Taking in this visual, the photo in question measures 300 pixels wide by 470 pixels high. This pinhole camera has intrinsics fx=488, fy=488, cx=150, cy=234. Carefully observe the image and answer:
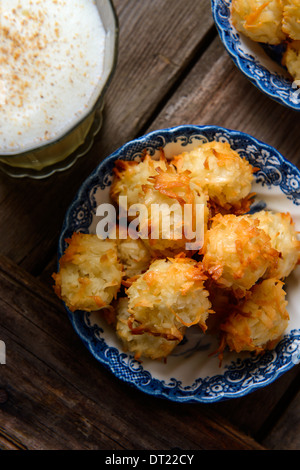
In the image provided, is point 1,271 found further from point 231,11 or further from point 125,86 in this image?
point 231,11

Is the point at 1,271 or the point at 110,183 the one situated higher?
the point at 110,183

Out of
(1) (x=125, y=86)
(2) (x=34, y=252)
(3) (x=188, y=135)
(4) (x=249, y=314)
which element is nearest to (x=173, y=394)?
(4) (x=249, y=314)

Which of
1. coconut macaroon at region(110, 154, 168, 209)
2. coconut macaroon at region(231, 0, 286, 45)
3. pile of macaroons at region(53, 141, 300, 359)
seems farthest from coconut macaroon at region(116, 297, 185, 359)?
coconut macaroon at region(231, 0, 286, 45)

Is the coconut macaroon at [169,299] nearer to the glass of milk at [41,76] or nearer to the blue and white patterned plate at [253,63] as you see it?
the glass of milk at [41,76]

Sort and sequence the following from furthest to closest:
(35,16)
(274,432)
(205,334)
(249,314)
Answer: (274,432) < (205,334) < (249,314) < (35,16)

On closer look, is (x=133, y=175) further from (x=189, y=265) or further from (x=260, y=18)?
(x=260, y=18)

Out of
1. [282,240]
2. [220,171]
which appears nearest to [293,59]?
[220,171]

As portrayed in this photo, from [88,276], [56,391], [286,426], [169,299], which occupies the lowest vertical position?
[56,391]
